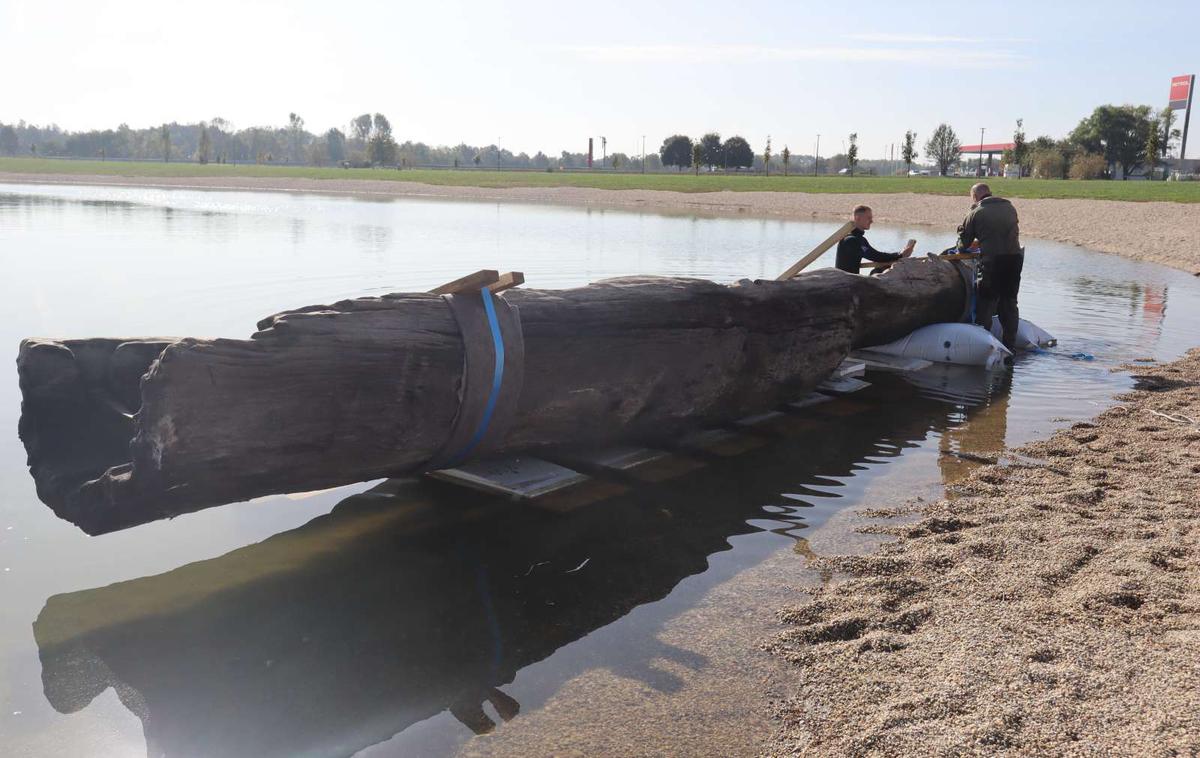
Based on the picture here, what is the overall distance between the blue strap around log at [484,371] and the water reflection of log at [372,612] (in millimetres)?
569

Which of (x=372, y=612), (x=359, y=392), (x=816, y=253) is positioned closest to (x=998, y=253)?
(x=816, y=253)

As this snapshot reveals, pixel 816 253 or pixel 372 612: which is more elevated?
pixel 816 253

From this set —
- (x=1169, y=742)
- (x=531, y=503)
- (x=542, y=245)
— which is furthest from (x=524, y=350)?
(x=542, y=245)

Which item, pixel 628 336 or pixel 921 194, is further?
pixel 921 194

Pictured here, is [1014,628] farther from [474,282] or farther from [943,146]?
[943,146]

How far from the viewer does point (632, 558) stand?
5.18m

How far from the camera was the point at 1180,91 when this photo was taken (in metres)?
110

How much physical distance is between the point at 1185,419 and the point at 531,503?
589 cm

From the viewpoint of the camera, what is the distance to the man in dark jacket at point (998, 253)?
1119cm

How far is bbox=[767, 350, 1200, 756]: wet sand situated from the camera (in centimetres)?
330

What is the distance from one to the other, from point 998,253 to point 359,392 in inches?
354

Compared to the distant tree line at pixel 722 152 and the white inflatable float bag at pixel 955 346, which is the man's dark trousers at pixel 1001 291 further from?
the distant tree line at pixel 722 152

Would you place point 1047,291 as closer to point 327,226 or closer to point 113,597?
point 113,597

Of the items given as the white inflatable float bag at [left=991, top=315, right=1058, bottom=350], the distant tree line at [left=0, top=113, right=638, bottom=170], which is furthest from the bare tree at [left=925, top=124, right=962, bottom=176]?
the white inflatable float bag at [left=991, top=315, right=1058, bottom=350]
